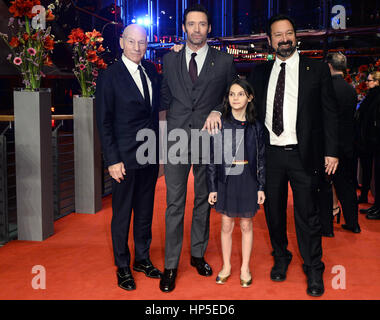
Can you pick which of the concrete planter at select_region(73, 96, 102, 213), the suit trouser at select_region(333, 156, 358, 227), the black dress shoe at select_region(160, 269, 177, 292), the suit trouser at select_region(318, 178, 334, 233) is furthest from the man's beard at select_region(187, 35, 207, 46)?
the concrete planter at select_region(73, 96, 102, 213)

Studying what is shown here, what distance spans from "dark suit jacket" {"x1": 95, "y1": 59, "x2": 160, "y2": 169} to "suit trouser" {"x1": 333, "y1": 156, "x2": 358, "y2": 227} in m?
2.27

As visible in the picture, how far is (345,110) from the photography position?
3.92 m

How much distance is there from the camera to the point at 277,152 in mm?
2752

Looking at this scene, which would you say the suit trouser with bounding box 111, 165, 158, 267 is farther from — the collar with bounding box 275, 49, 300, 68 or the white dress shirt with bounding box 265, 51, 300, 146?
the collar with bounding box 275, 49, 300, 68

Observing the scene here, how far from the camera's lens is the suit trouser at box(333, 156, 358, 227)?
4094 millimetres

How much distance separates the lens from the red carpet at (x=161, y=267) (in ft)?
8.60

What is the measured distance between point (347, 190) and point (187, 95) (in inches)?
88.7

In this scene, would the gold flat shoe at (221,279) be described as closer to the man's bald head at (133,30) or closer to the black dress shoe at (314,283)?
the black dress shoe at (314,283)

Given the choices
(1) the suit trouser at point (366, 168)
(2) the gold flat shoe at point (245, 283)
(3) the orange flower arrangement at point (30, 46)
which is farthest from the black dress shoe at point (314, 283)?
(1) the suit trouser at point (366, 168)

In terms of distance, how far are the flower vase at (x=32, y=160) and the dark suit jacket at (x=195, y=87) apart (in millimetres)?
1474

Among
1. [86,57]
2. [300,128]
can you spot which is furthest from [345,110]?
[86,57]

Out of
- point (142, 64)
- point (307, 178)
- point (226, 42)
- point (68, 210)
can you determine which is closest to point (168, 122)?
Result: point (142, 64)

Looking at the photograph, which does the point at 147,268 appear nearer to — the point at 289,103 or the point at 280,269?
the point at 280,269

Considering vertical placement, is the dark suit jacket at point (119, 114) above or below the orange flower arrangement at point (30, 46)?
below
